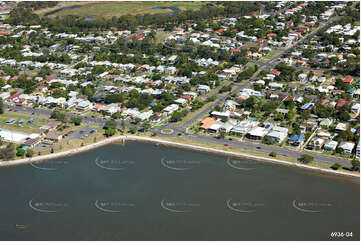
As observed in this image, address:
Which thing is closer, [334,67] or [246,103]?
[246,103]

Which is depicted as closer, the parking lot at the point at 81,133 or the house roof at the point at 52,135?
the house roof at the point at 52,135

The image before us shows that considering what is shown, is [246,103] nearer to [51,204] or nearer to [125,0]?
[51,204]

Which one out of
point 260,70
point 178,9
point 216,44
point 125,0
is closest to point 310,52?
point 260,70

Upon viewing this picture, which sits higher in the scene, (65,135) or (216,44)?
(216,44)

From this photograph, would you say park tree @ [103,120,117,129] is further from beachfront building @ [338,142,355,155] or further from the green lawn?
Result: beachfront building @ [338,142,355,155]

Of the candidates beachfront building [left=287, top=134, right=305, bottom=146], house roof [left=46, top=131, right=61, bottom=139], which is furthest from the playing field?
beachfront building [left=287, top=134, right=305, bottom=146]

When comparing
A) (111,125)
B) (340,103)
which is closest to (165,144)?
(111,125)

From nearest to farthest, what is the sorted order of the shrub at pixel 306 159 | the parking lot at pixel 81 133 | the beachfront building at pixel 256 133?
the shrub at pixel 306 159
the beachfront building at pixel 256 133
the parking lot at pixel 81 133

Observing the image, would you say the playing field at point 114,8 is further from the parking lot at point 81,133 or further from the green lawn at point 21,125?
the parking lot at point 81,133

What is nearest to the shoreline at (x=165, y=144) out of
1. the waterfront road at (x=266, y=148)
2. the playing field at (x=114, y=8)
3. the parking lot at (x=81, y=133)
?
the waterfront road at (x=266, y=148)
